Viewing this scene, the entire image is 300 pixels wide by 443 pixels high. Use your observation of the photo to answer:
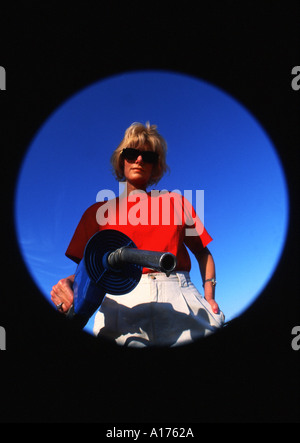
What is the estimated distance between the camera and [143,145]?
231 centimetres

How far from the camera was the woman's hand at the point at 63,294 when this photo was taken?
1.83m

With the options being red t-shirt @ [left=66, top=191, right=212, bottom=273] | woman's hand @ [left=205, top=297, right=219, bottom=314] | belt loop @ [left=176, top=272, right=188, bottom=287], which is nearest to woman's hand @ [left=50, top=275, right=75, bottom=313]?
red t-shirt @ [left=66, top=191, right=212, bottom=273]

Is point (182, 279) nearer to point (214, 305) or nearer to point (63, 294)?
point (214, 305)

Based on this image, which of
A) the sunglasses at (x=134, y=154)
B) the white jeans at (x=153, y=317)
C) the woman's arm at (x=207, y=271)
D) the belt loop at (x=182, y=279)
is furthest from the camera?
the sunglasses at (x=134, y=154)

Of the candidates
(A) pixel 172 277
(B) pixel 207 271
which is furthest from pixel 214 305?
(A) pixel 172 277

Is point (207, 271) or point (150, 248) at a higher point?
point (150, 248)

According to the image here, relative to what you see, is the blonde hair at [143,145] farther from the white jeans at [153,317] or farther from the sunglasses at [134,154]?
the white jeans at [153,317]

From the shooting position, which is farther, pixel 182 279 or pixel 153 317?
pixel 182 279

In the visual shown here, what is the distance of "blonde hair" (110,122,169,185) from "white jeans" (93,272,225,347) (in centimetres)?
108

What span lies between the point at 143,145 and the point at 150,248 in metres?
0.94

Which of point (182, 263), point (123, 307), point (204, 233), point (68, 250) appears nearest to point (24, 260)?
point (68, 250)

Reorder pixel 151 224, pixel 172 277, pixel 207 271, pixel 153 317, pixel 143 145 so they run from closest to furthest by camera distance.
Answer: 1. pixel 153 317
2. pixel 172 277
3. pixel 151 224
4. pixel 207 271
5. pixel 143 145

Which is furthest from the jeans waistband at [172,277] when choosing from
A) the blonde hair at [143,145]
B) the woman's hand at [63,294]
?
the blonde hair at [143,145]

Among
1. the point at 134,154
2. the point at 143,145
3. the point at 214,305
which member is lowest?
the point at 214,305
